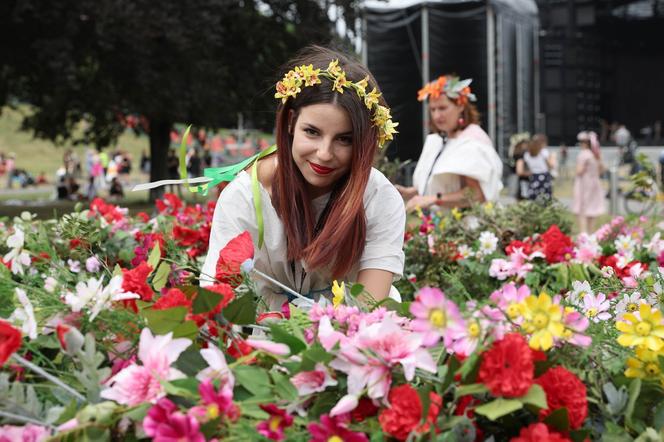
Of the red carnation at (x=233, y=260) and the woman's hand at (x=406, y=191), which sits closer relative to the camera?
the red carnation at (x=233, y=260)


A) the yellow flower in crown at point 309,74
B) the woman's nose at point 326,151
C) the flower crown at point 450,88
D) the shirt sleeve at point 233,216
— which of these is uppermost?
the flower crown at point 450,88

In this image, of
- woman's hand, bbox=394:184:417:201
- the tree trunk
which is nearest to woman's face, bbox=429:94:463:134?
woman's hand, bbox=394:184:417:201

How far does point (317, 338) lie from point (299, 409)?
0.51 ft

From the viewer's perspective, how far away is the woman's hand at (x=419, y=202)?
17.8 feet

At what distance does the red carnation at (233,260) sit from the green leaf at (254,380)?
0.54m

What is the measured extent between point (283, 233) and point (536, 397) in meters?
1.50

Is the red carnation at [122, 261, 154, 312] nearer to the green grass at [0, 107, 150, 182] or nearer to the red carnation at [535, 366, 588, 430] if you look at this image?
the red carnation at [535, 366, 588, 430]

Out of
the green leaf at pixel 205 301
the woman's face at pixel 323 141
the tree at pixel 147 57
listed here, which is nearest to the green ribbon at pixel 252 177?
the woman's face at pixel 323 141

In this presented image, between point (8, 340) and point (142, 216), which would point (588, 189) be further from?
point (8, 340)

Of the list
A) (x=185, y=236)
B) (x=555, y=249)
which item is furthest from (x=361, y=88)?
(x=555, y=249)

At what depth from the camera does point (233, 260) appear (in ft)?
6.40

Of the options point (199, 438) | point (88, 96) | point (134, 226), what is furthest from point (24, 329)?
point (88, 96)

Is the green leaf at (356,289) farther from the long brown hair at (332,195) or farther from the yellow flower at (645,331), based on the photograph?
the long brown hair at (332,195)

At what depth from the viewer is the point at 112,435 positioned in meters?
1.37
